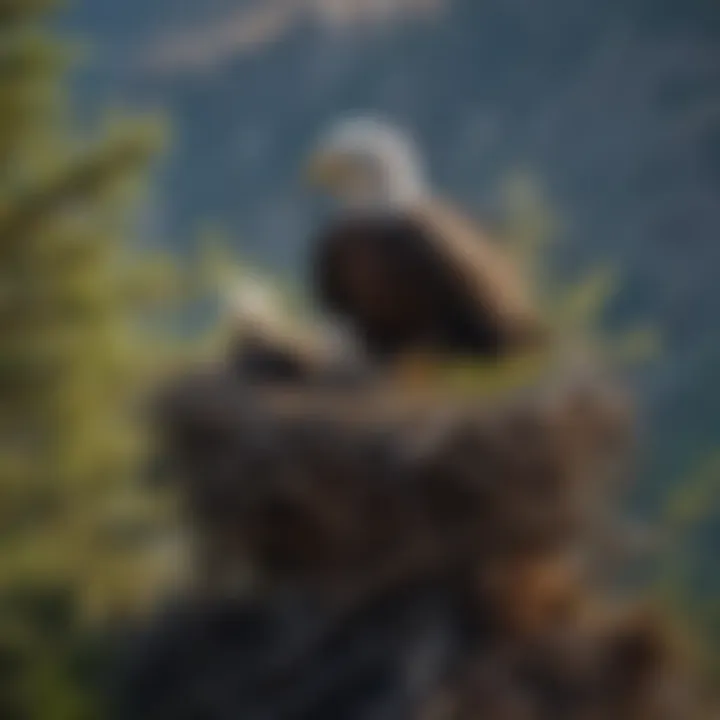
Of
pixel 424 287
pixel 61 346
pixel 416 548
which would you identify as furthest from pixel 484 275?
pixel 61 346

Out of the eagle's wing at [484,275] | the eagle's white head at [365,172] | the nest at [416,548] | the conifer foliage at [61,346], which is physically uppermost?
the conifer foliage at [61,346]

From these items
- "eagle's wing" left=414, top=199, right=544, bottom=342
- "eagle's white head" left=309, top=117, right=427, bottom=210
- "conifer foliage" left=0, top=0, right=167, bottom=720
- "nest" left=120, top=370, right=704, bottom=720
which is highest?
"conifer foliage" left=0, top=0, right=167, bottom=720

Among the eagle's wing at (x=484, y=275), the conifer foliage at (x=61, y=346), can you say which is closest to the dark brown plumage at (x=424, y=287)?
the eagle's wing at (x=484, y=275)

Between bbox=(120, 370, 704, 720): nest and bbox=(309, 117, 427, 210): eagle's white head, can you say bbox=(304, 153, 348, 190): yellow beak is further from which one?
bbox=(120, 370, 704, 720): nest

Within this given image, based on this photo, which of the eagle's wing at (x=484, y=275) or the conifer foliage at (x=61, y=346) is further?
the conifer foliage at (x=61, y=346)

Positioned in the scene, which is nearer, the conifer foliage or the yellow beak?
the yellow beak

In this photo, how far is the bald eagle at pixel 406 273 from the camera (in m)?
0.69

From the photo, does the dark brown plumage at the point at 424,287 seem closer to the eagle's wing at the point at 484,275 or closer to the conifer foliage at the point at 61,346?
the eagle's wing at the point at 484,275

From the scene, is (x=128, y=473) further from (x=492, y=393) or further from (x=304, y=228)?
(x=492, y=393)

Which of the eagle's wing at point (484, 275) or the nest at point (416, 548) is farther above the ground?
the eagle's wing at point (484, 275)

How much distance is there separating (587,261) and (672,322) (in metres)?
0.08

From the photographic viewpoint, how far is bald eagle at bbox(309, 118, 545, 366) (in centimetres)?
69

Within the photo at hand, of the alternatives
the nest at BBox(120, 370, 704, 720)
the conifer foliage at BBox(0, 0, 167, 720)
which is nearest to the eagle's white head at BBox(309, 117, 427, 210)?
the nest at BBox(120, 370, 704, 720)

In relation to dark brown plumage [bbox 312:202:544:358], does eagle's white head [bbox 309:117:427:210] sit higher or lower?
higher
